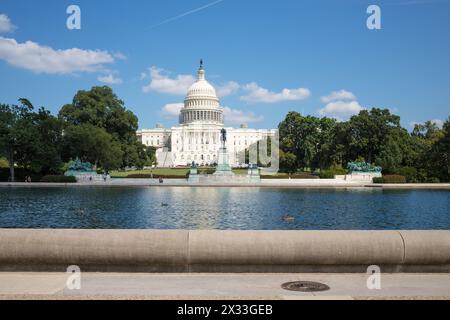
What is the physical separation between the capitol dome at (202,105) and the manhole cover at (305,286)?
490 feet

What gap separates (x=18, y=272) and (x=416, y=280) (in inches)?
206

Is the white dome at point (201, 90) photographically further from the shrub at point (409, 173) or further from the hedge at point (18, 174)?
the shrub at point (409, 173)

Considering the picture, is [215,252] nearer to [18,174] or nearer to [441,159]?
[18,174]

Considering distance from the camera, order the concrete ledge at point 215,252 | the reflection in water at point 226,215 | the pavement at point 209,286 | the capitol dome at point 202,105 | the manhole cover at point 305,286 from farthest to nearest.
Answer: the capitol dome at point 202,105 < the reflection in water at point 226,215 < the concrete ledge at point 215,252 < the manhole cover at point 305,286 < the pavement at point 209,286

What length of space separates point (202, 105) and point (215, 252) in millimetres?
149535

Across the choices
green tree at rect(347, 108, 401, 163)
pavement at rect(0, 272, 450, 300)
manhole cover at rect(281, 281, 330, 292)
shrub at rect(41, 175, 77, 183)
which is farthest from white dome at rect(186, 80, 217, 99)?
manhole cover at rect(281, 281, 330, 292)

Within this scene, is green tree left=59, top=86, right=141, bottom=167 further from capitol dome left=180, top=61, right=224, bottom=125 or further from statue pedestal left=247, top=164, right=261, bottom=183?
capitol dome left=180, top=61, right=224, bottom=125

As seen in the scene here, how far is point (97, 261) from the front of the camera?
21.8 feet

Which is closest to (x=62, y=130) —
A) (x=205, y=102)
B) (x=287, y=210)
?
(x=287, y=210)

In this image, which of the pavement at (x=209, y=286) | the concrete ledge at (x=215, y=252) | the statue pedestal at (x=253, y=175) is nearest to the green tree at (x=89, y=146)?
the statue pedestal at (x=253, y=175)

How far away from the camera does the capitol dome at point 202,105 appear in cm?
15475

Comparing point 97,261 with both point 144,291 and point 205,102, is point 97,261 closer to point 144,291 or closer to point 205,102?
point 144,291

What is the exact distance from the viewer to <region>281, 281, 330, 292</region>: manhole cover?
5.86 metres

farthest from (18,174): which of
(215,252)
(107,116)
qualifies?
(215,252)
